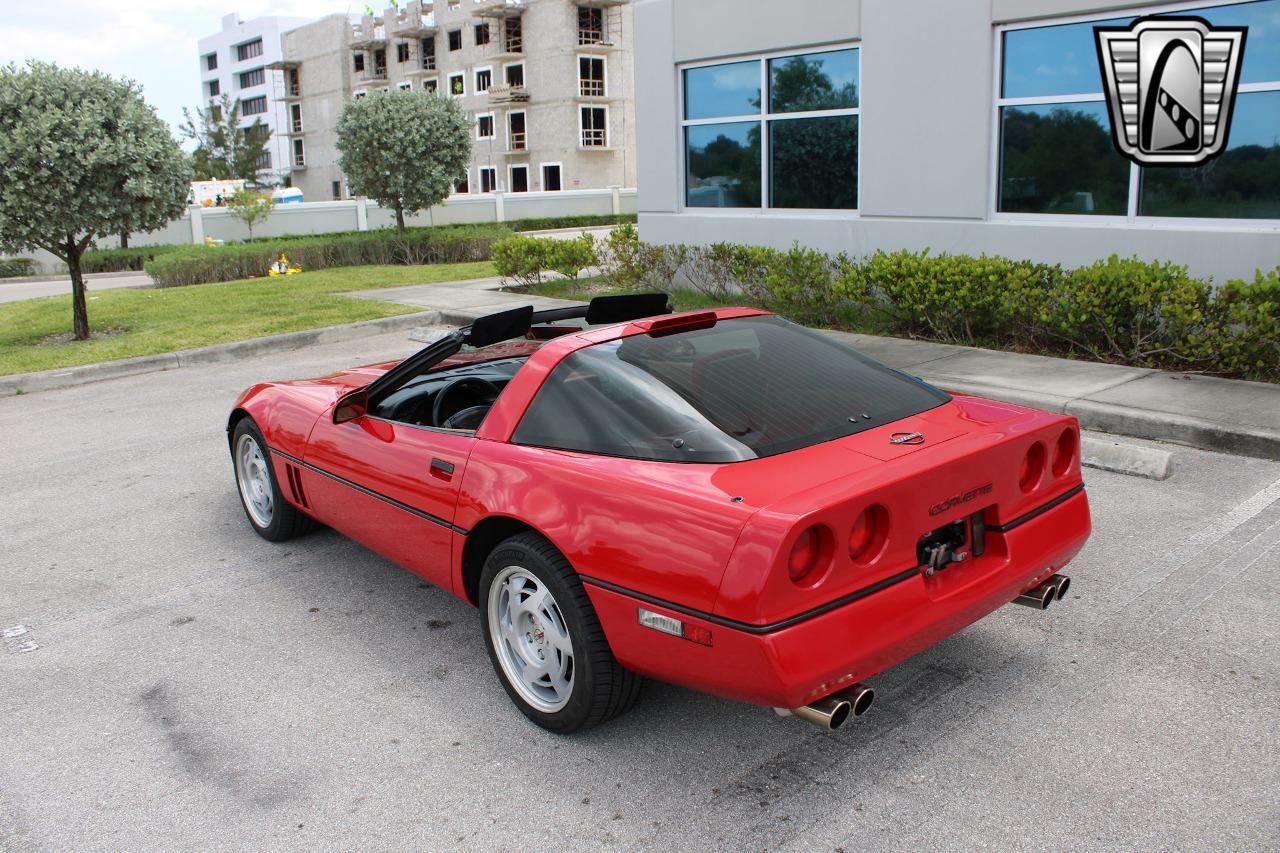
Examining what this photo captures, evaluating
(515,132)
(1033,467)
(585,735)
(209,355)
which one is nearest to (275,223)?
(209,355)

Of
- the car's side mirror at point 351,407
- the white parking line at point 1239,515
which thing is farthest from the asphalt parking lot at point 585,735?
the car's side mirror at point 351,407

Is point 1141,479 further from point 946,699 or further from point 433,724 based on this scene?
point 433,724

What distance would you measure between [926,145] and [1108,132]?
6.38ft

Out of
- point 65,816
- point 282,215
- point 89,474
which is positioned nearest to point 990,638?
point 65,816

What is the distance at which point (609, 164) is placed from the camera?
195 ft

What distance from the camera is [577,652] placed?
11.3ft

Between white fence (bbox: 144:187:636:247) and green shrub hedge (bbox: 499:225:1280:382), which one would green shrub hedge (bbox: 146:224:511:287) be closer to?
white fence (bbox: 144:187:636:247)

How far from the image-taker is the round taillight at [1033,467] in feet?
12.3

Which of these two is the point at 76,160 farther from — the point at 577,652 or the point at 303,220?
the point at 303,220

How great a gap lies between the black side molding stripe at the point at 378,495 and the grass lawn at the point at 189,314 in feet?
25.3

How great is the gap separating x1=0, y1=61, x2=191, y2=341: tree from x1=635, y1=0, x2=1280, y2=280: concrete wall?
6.98 metres

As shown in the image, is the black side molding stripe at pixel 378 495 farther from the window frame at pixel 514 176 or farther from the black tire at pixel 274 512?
the window frame at pixel 514 176

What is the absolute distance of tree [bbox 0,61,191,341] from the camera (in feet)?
39.3

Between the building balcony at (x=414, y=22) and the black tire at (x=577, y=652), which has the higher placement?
the building balcony at (x=414, y=22)
